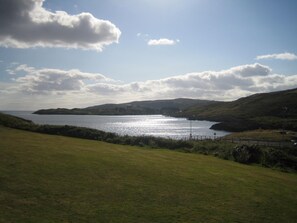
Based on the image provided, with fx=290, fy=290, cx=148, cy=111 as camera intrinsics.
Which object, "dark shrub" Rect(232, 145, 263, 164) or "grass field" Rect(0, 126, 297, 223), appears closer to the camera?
"grass field" Rect(0, 126, 297, 223)

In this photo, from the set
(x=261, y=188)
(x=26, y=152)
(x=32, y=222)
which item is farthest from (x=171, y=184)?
(x=26, y=152)

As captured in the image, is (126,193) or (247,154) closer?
(126,193)

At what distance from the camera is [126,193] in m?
17.8

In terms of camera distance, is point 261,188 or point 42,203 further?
point 261,188

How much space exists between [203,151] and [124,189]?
28.9 meters

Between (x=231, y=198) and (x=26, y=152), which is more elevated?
(x=26, y=152)

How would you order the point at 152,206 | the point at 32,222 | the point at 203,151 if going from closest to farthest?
the point at 32,222 < the point at 152,206 < the point at 203,151

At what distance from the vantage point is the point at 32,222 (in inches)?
484

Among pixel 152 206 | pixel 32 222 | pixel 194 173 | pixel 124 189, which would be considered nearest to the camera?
pixel 32 222

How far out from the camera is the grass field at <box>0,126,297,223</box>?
14.2m

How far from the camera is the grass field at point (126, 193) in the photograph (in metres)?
14.2

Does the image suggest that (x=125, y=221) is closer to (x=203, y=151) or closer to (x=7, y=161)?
(x=7, y=161)

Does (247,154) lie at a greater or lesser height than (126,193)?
lesser

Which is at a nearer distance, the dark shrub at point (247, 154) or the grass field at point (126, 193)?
the grass field at point (126, 193)
